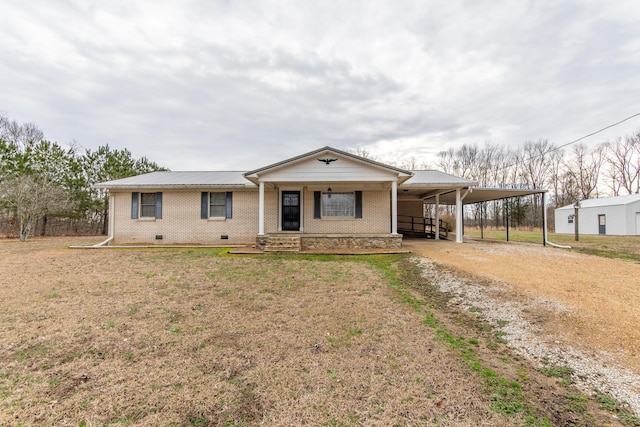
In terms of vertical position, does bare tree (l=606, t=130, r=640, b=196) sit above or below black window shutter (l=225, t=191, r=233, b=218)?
above

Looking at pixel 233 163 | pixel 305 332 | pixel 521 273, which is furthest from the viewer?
pixel 233 163

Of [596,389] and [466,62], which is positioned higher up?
[466,62]

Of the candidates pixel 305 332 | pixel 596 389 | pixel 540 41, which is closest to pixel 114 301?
pixel 305 332

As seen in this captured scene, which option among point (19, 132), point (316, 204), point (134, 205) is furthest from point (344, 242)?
point (19, 132)

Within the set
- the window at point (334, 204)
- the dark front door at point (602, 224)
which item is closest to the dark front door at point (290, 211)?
the window at point (334, 204)

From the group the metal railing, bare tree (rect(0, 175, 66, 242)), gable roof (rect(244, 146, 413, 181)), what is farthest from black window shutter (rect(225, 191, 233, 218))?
bare tree (rect(0, 175, 66, 242))

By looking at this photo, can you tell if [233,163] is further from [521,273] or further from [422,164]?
[521,273]

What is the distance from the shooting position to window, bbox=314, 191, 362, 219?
13016 mm

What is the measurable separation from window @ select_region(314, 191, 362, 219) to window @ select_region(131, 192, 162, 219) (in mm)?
7188

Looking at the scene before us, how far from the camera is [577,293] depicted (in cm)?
510

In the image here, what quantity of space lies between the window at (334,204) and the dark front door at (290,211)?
0.87m

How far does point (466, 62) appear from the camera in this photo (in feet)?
41.5

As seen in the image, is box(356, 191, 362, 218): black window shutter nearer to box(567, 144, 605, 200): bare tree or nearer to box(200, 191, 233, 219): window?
box(200, 191, 233, 219): window

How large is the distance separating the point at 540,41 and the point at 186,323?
621 inches
